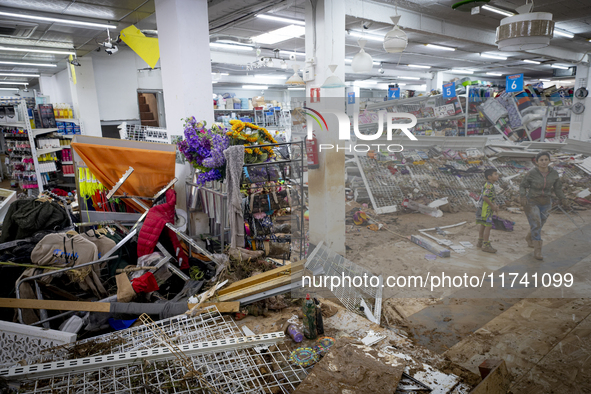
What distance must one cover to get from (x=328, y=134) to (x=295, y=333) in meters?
2.88

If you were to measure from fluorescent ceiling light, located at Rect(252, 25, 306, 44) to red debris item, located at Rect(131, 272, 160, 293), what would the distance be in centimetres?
610

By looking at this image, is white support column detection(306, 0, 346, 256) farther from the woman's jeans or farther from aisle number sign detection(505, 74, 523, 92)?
the woman's jeans

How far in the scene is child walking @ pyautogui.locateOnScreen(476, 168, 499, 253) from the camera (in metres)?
3.86

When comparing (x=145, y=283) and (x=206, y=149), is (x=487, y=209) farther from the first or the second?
(x=145, y=283)

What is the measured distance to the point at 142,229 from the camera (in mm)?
3709

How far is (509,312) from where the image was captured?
3.33 m

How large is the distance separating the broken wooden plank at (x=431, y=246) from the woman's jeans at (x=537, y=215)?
2.88 ft

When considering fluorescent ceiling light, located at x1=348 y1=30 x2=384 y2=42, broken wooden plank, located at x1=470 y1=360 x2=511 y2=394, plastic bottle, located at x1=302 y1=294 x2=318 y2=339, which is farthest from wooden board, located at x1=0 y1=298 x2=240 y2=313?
fluorescent ceiling light, located at x1=348 y1=30 x2=384 y2=42

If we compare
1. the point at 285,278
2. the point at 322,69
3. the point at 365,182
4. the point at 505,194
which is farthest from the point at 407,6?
the point at 285,278

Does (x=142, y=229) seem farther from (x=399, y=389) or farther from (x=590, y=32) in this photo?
(x=590, y=32)

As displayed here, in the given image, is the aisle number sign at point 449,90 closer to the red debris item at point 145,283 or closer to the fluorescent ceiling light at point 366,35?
the fluorescent ceiling light at point 366,35

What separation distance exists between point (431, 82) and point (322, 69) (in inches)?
497

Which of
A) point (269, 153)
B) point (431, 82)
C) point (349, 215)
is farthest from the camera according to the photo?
point (431, 82)

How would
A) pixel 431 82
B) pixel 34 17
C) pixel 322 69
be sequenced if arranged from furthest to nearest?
1. pixel 431 82
2. pixel 34 17
3. pixel 322 69
